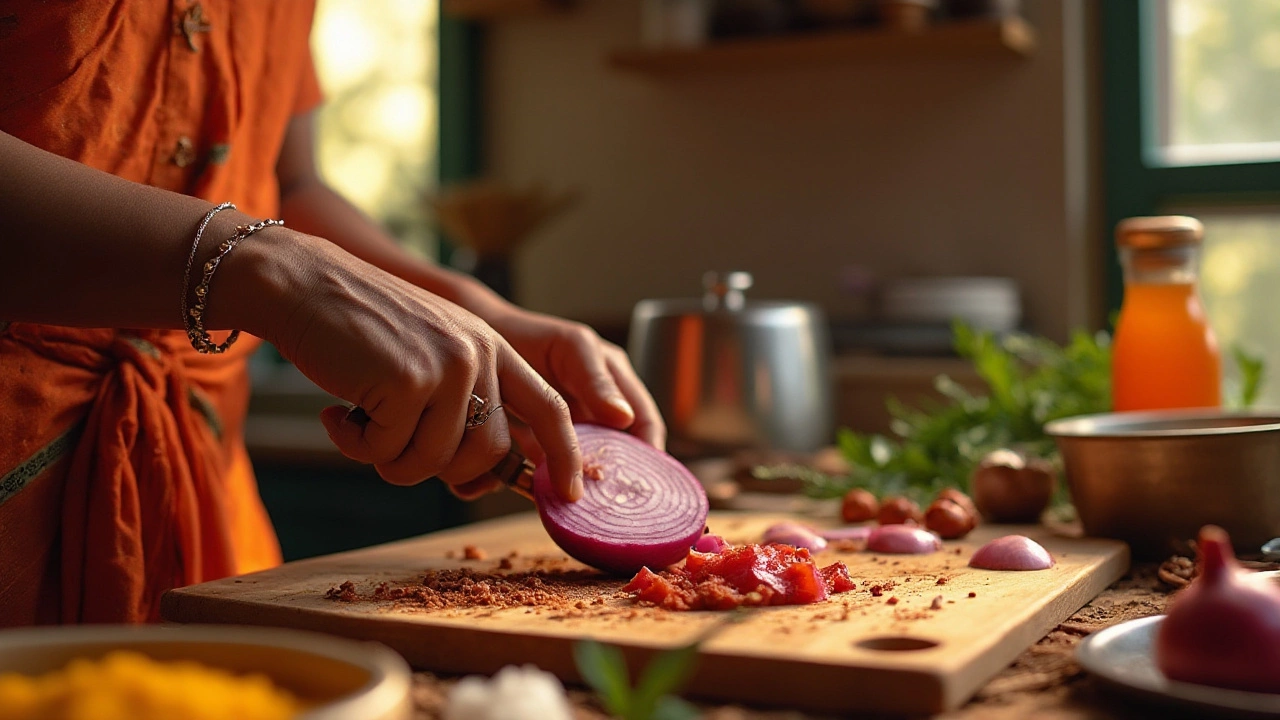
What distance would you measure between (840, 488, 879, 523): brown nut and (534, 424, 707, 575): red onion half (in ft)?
1.05

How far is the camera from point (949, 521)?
131 centimetres

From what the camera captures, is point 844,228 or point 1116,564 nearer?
point 1116,564

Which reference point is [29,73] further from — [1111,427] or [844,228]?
[844,228]

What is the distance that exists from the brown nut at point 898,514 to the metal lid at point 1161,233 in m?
0.46

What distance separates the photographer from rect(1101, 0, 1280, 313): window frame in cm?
286

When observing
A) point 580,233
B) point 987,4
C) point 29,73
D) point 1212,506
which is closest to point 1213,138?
point 987,4

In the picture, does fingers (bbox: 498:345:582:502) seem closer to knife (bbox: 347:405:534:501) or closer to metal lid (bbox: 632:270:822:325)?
knife (bbox: 347:405:534:501)

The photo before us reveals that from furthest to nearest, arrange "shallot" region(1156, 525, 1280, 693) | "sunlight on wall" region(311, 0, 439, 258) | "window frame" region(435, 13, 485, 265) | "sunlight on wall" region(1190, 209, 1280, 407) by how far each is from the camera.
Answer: "sunlight on wall" region(311, 0, 439, 258), "window frame" region(435, 13, 485, 265), "sunlight on wall" region(1190, 209, 1280, 407), "shallot" region(1156, 525, 1280, 693)

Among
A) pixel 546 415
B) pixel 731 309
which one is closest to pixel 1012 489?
pixel 546 415

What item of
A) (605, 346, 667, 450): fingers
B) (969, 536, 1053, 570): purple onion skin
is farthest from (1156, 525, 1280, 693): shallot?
(605, 346, 667, 450): fingers

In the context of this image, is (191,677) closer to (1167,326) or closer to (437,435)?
(437,435)

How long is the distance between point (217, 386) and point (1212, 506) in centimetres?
107

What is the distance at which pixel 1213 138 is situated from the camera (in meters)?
2.93

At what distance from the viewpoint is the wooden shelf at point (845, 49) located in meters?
2.77
